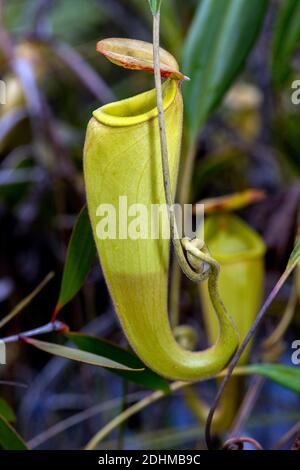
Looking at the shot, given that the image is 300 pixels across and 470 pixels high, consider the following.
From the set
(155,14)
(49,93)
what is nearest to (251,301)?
(155,14)

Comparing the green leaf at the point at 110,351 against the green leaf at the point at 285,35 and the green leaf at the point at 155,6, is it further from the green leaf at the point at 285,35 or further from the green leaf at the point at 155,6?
the green leaf at the point at 285,35

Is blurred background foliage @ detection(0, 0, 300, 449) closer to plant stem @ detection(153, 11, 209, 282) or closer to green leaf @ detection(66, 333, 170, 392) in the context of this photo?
green leaf @ detection(66, 333, 170, 392)

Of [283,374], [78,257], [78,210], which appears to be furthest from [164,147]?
[78,210]

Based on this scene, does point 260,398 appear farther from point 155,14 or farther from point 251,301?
point 155,14

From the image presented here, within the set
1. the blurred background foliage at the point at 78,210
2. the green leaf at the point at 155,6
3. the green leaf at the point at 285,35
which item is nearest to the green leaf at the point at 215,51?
the green leaf at the point at 285,35

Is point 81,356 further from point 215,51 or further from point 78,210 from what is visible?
point 78,210

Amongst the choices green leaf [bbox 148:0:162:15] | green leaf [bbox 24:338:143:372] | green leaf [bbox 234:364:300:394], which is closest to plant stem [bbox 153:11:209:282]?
green leaf [bbox 148:0:162:15]
